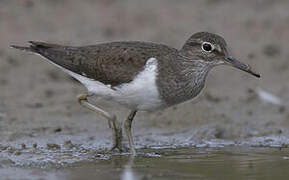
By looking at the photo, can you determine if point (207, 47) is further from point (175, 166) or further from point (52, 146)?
point (52, 146)

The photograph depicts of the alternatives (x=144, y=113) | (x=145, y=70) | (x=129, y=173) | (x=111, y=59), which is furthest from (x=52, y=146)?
(x=144, y=113)

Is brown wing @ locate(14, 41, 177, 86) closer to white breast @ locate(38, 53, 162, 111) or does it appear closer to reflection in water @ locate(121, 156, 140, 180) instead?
white breast @ locate(38, 53, 162, 111)

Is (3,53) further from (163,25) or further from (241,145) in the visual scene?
(241,145)

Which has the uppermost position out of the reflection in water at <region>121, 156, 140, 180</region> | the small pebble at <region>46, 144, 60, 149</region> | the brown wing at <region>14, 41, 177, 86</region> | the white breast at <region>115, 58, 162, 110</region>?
the brown wing at <region>14, 41, 177, 86</region>

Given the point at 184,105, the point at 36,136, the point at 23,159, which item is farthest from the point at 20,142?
the point at 184,105

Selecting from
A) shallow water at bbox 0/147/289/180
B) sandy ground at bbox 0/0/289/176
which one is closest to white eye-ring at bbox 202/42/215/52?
shallow water at bbox 0/147/289/180

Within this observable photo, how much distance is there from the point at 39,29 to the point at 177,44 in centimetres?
266

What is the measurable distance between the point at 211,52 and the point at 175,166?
5.14 feet

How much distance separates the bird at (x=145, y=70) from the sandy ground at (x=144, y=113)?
3.13 ft

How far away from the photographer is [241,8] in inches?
559

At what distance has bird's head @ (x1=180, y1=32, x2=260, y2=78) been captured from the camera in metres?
8.33

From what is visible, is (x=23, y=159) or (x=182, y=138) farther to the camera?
(x=182, y=138)

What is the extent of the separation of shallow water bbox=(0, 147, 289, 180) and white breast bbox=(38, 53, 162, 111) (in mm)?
655

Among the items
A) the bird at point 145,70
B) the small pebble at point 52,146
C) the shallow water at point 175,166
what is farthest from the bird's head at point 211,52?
the small pebble at point 52,146
